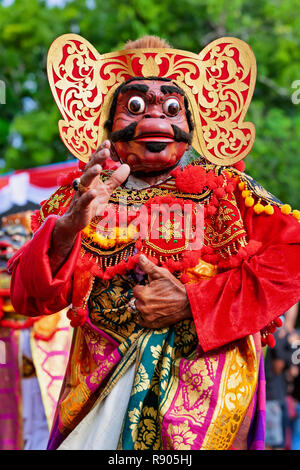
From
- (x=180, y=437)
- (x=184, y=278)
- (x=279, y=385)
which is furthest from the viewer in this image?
A: (x=279, y=385)

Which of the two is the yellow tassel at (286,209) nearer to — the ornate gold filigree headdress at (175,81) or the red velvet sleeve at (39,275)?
the ornate gold filigree headdress at (175,81)

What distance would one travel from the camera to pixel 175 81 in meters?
3.45

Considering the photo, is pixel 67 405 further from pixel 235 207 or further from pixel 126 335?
pixel 235 207

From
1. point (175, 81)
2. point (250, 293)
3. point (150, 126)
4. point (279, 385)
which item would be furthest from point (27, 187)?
point (250, 293)

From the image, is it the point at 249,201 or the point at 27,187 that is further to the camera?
the point at 27,187

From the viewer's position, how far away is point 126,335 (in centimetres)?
318

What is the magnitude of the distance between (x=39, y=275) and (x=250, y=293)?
→ 0.92m

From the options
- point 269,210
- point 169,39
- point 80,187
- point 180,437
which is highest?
point 169,39

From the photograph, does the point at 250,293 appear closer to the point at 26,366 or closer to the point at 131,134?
the point at 131,134

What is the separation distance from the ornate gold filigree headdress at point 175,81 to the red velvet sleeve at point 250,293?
593mm

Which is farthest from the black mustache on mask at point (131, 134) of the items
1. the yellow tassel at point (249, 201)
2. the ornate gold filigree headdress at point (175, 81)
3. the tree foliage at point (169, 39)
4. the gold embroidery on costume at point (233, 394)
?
the tree foliage at point (169, 39)

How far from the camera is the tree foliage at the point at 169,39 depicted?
1191 cm

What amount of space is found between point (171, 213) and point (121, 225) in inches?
9.8

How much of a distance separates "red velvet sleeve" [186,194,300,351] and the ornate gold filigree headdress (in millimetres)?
593
